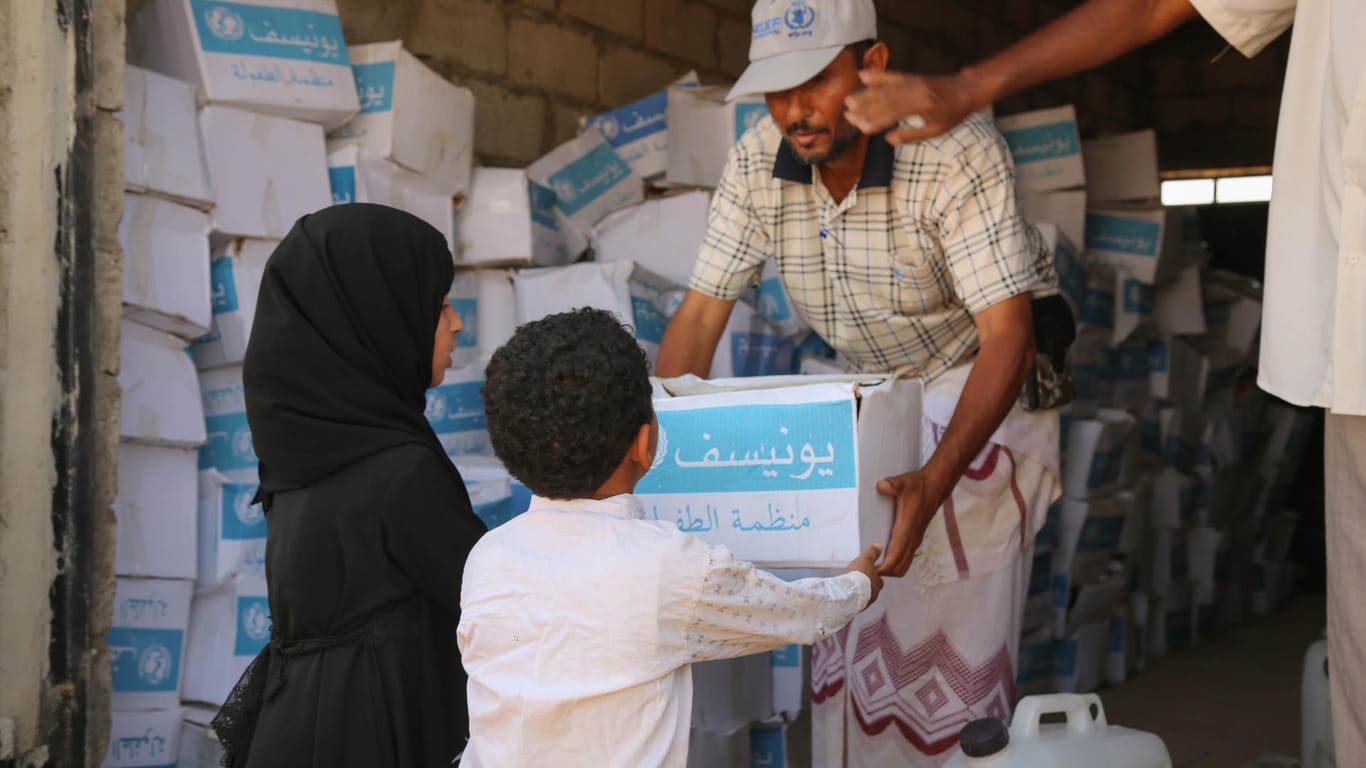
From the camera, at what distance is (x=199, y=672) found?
2.85m

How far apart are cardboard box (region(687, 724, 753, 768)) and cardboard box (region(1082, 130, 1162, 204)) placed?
8.45 feet

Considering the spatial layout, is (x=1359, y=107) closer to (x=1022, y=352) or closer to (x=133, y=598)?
(x=1022, y=352)

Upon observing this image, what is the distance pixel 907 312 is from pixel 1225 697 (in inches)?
105

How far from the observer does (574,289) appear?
3.14m

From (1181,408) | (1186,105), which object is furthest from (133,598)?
(1186,105)

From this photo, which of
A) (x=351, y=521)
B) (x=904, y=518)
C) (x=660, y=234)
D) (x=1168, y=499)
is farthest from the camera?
(x=1168, y=499)

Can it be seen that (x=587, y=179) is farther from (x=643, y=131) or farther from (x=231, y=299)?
(x=231, y=299)

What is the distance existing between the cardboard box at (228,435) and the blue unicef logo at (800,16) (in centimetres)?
140

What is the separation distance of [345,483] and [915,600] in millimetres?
1117

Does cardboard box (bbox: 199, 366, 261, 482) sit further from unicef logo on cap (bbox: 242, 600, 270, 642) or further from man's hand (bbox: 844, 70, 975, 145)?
man's hand (bbox: 844, 70, 975, 145)

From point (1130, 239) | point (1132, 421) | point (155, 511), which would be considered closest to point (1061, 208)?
point (1130, 239)

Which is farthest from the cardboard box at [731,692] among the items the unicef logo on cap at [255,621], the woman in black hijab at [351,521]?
the unicef logo on cap at [255,621]

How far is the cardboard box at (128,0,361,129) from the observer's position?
286 centimetres

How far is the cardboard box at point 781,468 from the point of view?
178cm
